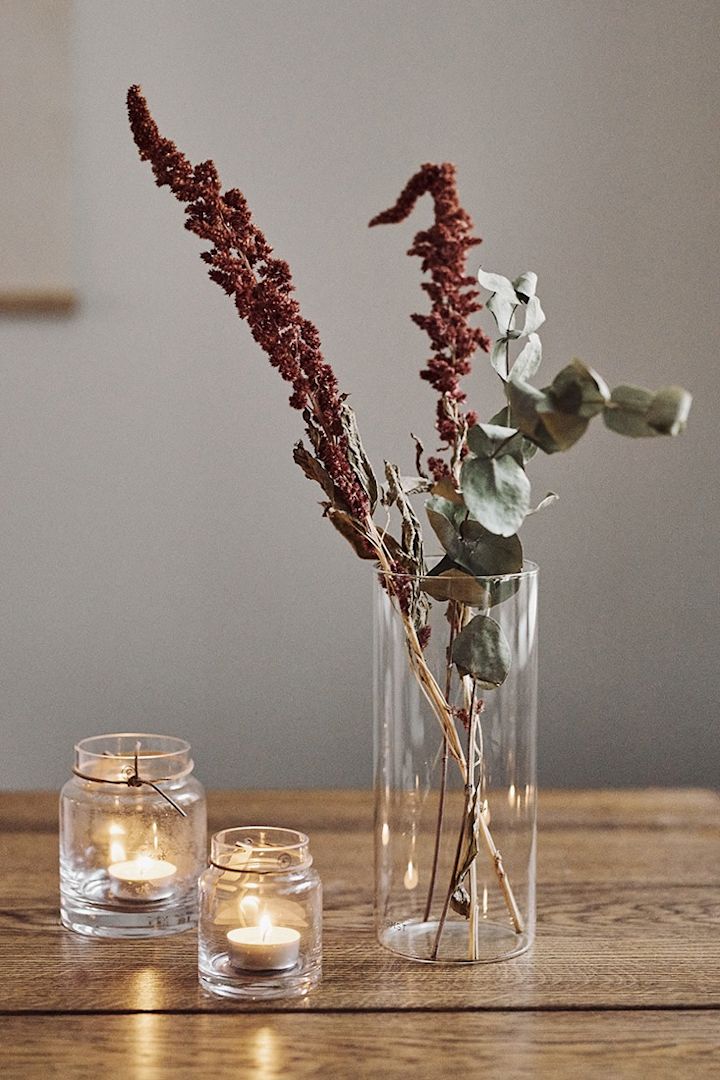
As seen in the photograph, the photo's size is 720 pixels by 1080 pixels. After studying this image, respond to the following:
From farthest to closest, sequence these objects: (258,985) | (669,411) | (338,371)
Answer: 1. (338,371)
2. (258,985)
3. (669,411)

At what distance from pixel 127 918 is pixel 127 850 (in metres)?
0.05

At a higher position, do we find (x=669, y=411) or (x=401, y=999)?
(x=669, y=411)

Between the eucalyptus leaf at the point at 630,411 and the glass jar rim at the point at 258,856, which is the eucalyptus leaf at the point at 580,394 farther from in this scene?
the glass jar rim at the point at 258,856

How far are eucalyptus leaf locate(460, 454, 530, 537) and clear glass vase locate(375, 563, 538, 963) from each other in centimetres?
10

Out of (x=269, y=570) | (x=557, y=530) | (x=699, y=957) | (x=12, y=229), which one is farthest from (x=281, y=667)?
Result: (x=699, y=957)

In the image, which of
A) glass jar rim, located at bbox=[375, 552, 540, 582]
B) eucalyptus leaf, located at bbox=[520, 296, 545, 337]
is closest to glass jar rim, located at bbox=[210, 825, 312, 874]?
glass jar rim, located at bbox=[375, 552, 540, 582]

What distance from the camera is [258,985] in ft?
2.97

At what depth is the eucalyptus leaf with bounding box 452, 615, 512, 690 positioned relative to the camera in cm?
96

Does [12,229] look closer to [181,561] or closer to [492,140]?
[181,561]

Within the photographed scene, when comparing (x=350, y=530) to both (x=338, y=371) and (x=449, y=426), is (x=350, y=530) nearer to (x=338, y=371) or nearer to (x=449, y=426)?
(x=449, y=426)

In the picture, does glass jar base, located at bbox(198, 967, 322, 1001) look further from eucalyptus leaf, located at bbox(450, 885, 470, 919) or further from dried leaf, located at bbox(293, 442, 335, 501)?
dried leaf, located at bbox(293, 442, 335, 501)

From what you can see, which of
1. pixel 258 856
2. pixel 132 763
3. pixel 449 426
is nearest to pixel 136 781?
pixel 132 763

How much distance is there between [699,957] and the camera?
99 cm

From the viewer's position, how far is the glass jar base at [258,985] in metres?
0.91
